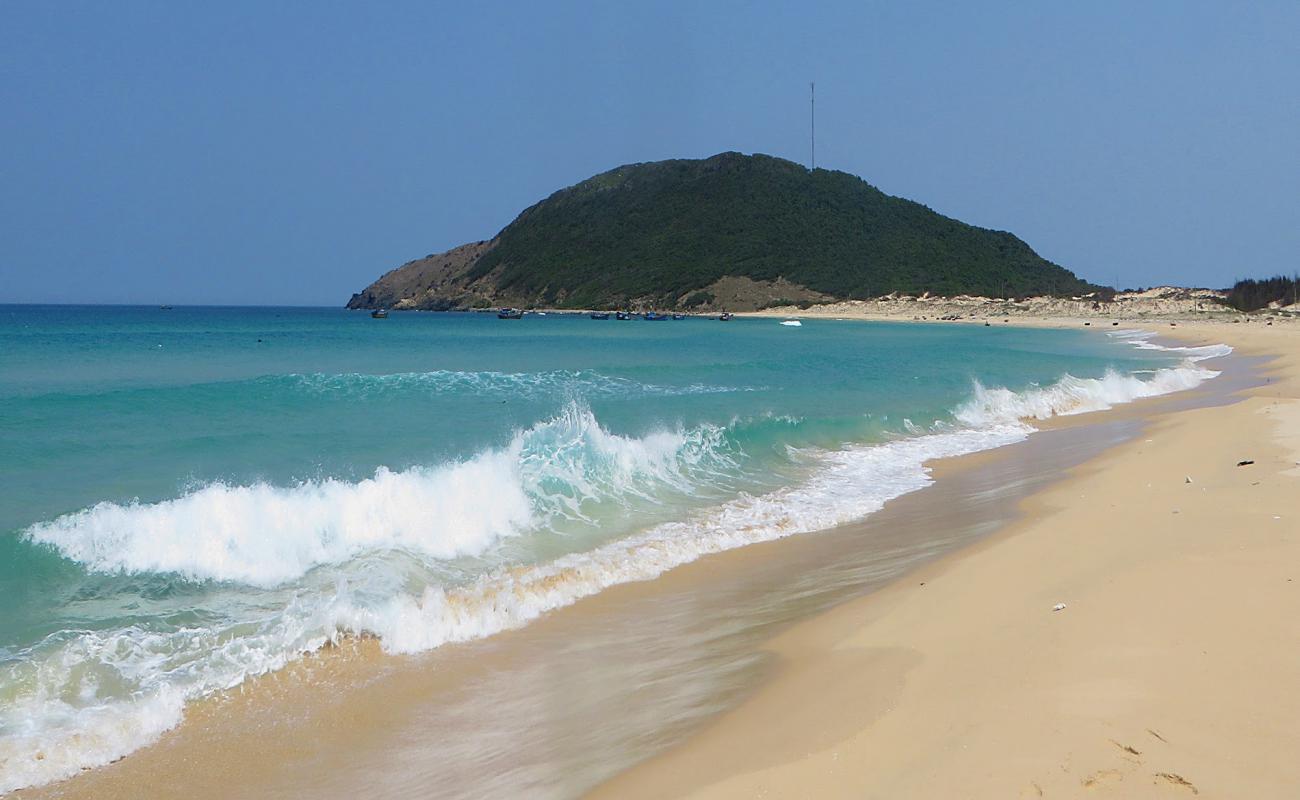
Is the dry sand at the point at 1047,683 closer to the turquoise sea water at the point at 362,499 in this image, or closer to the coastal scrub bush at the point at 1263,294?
the turquoise sea water at the point at 362,499

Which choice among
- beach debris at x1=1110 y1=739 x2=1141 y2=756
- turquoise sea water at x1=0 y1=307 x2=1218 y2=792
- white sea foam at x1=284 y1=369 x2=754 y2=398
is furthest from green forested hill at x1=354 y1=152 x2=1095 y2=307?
beach debris at x1=1110 y1=739 x2=1141 y2=756

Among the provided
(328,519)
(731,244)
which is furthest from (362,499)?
(731,244)

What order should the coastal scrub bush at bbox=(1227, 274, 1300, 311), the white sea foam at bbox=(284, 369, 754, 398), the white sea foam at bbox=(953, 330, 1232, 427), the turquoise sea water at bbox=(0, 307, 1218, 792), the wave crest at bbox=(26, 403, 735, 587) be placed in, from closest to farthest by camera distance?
the turquoise sea water at bbox=(0, 307, 1218, 792)
the wave crest at bbox=(26, 403, 735, 587)
the white sea foam at bbox=(953, 330, 1232, 427)
the white sea foam at bbox=(284, 369, 754, 398)
the coastal scrub bush at bbox=(1227, 274, 1300, 311)

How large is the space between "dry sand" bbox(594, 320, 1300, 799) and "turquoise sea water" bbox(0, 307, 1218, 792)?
2.76 meters

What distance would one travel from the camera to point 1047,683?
14.4 ft

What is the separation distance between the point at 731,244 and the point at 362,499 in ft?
393

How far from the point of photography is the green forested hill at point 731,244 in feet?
387

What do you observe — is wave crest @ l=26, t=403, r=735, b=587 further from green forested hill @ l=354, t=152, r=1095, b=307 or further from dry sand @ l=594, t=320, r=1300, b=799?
green forested hill @ l=354, t=152, r=1095, b=307

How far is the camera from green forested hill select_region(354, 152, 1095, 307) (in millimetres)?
117875

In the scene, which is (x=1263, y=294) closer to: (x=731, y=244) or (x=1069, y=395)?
(x=1069, y=395)

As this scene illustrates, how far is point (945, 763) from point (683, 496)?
8.10 metres

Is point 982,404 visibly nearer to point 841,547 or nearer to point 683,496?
point 683,496

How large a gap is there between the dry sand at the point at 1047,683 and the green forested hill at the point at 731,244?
342ft

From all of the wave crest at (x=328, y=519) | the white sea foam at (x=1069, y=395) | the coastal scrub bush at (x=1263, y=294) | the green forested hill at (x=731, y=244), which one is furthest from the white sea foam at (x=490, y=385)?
the green forested hill at (x=731, y=244)
